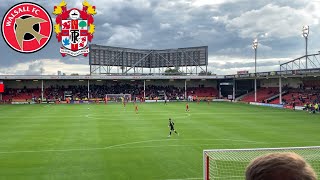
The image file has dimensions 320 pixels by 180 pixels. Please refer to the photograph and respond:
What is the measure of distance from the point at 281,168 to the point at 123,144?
2277cm

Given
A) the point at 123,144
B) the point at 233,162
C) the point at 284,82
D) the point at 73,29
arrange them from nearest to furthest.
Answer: the point at 233,162
the point at 123,144
the point at 73,29
the point at 284,82

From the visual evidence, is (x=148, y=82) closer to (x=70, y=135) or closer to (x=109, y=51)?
(x=109, y=51)

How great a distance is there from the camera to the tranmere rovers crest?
179 feet

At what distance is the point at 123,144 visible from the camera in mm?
23812

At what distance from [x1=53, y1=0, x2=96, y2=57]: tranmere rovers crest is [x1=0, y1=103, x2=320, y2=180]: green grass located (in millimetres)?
20960

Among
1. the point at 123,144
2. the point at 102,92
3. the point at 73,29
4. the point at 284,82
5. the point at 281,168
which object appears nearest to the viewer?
the point at 281,168

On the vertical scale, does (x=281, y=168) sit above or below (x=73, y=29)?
below

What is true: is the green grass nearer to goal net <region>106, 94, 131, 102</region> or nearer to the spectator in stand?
the spectator in stand

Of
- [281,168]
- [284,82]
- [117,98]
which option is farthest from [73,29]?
[281,168]

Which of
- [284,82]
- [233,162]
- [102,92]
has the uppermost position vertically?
Answer: [284,82]

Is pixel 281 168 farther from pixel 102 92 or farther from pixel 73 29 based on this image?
pixel 102 92

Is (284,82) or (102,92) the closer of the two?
(284,82)

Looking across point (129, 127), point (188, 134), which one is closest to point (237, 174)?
point (188, 134)

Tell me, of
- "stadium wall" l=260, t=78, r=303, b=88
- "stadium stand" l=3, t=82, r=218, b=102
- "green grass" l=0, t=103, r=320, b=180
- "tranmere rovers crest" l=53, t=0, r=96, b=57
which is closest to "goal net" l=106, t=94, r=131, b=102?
"stadium stand" l=3, t=82, r=218, b=102
